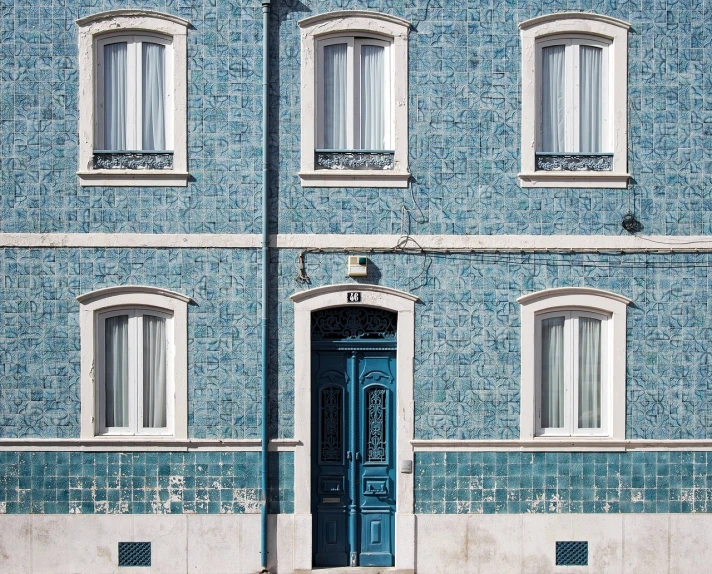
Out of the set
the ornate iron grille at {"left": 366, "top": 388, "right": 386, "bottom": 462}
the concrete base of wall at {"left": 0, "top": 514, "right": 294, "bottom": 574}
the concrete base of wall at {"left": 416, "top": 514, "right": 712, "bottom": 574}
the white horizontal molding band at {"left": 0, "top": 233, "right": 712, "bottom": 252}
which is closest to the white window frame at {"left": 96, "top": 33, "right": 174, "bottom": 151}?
the white horizontal molding band at {"left": 0, "top": 233, "right": 712, "bottom": 252}

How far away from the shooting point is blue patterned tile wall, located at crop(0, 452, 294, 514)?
10.5 meters

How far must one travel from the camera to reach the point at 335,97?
10.8 m

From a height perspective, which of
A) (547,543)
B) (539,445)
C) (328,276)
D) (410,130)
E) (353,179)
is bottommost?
(547,543)

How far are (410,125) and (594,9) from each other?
2.70 m

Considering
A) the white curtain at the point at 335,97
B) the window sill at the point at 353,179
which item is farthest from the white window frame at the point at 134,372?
the white curtain at the point at 335,97

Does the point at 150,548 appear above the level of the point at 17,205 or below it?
below

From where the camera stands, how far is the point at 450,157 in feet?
34.9

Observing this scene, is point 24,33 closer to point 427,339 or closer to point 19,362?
point 19,362

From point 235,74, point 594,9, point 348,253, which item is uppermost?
point 594,9

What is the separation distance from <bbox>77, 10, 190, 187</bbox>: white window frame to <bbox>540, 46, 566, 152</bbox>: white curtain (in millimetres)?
4466

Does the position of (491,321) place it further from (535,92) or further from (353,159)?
(535,92)

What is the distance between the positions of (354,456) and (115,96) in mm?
5414

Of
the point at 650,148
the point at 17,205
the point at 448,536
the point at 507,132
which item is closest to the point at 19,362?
the point at 17,205

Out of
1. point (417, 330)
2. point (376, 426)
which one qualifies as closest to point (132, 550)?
point (376, 426)
